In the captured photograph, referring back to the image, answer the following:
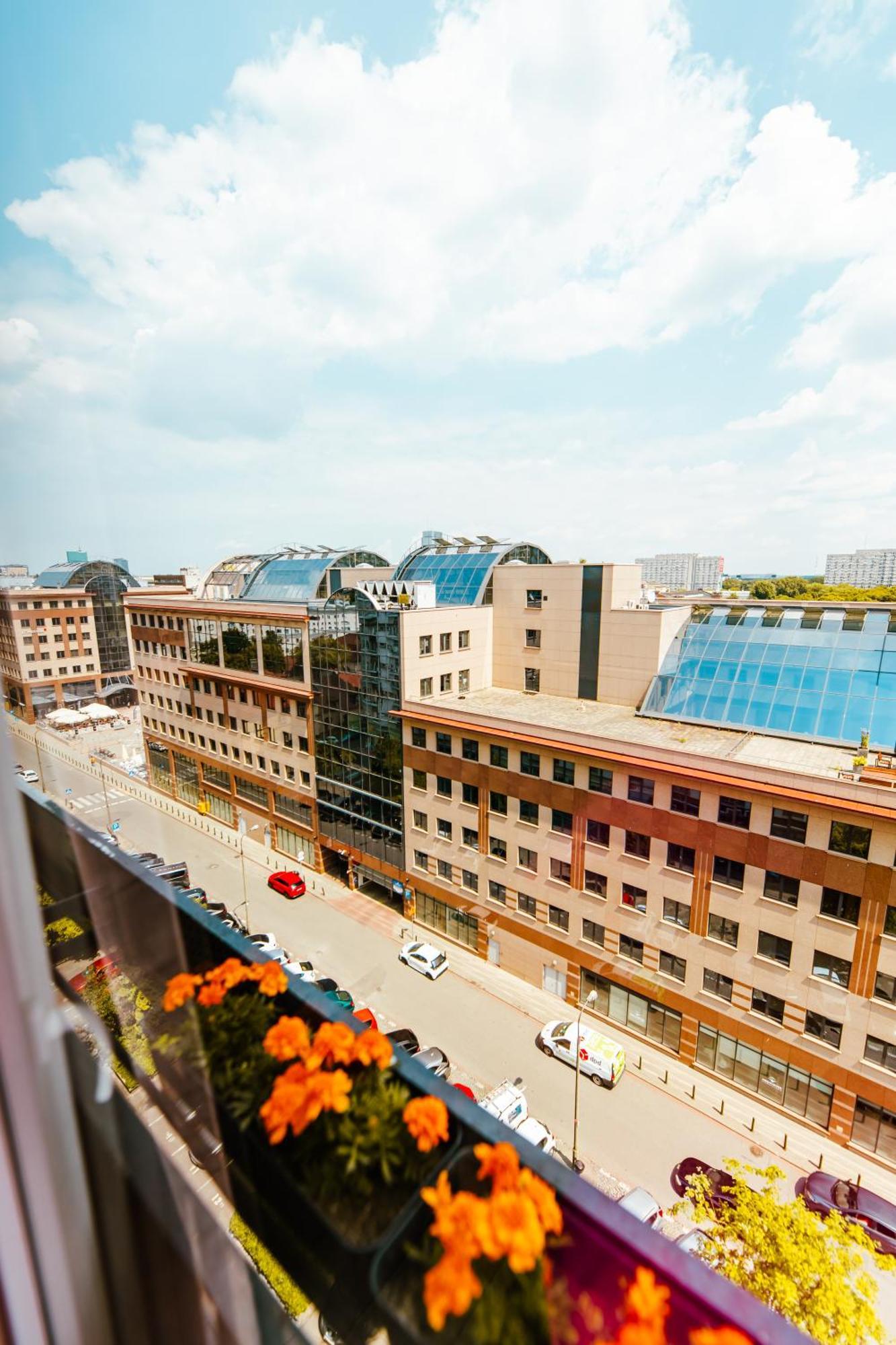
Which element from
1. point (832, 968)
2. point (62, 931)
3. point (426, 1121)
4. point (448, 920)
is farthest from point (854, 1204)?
point (62, 931)

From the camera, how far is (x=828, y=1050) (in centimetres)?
989

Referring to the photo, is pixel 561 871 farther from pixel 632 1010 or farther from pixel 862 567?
pixel 862 567

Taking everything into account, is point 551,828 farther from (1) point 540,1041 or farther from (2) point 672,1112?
(2) point 672,1112

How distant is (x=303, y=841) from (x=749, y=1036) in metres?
13.8

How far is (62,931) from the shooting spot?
149cm

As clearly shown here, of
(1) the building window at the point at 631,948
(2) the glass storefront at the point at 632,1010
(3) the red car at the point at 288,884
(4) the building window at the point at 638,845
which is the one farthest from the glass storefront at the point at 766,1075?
(3) the red car at the point at 288,884

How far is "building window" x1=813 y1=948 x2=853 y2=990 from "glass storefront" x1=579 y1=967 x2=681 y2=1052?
2.99m

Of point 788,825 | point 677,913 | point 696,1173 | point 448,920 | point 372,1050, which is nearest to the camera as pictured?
point 372,1050

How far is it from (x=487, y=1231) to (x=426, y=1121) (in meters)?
0.22

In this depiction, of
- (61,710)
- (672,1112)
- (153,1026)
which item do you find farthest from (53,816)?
(672,1112)

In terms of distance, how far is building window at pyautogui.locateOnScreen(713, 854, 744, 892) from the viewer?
34.3 feet

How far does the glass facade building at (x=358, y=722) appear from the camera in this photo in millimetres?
15922

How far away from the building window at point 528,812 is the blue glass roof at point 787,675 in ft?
12.4

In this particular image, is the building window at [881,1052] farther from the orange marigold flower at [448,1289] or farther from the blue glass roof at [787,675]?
the orange marigold flower at [448,1289]
